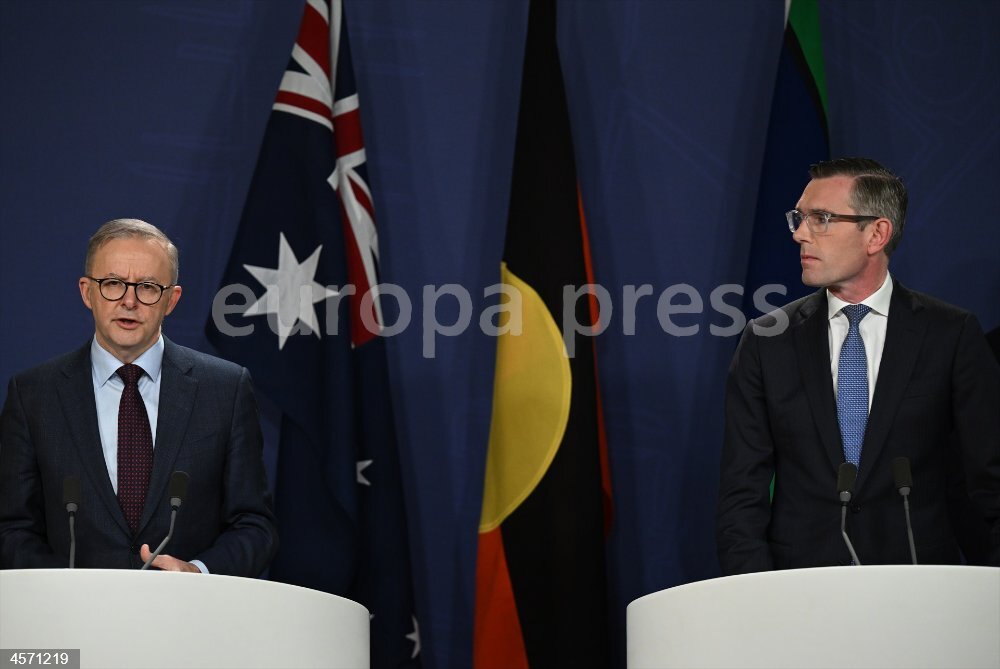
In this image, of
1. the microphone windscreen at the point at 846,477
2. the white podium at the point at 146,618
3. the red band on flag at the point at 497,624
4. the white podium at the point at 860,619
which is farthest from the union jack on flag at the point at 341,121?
the white podium at the point at 860,619

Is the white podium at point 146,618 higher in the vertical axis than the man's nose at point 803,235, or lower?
lower

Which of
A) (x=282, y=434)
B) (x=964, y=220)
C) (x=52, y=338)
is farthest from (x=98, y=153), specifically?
(x=964, y=220)

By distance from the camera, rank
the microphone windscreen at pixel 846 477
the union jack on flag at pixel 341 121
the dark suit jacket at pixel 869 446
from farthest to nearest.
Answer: the union jack on flag at pixel 341 121 < the dark suit jacket at pixel 869 446 < the microphone windscreen at pixel 846 477

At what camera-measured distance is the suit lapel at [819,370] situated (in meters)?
3.25

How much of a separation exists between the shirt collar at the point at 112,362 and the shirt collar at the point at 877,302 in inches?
69.3

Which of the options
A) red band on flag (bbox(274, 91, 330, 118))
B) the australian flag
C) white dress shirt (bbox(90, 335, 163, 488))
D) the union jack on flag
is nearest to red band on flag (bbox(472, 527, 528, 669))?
the australian flag

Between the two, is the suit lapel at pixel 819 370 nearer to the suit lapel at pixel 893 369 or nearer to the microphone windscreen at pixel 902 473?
the suit lapel at pixel 893 369

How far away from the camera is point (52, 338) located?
4371 mm

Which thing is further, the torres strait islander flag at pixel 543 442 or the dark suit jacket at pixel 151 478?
the torres strait islander flag at pixel 543 442

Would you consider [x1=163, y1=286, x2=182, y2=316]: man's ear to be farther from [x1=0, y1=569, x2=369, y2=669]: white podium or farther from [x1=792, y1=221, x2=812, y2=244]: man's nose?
[x1=792, y1=221, x2=812, y2=244]: man's nose

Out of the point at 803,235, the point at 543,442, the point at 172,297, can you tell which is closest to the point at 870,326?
the point at 803,235

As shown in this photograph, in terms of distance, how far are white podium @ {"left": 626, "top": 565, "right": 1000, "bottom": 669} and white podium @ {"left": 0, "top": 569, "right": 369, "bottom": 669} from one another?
32.1 inches

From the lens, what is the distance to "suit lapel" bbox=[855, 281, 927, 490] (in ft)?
10.6

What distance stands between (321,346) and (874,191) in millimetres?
1750
